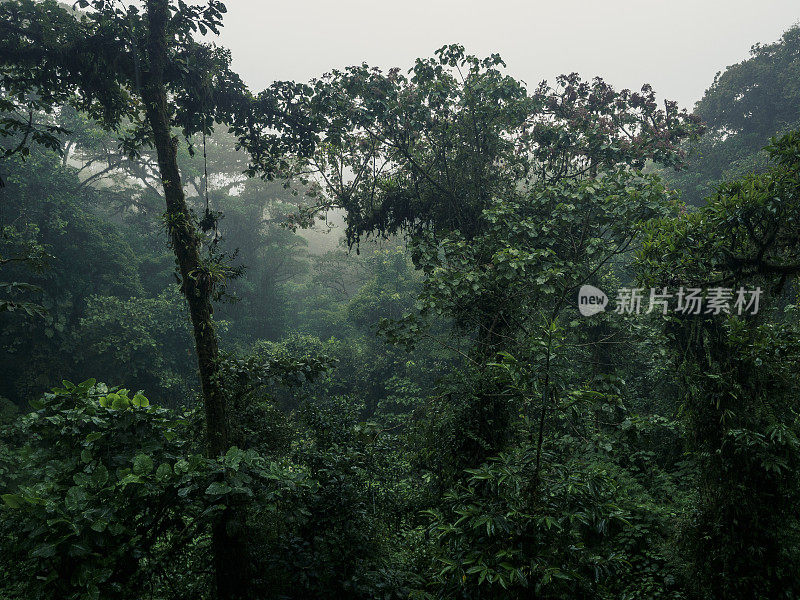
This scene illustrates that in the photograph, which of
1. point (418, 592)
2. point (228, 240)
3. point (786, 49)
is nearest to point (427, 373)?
point (418, 592)

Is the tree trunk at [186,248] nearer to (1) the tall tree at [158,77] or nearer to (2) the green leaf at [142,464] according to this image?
(1) the tall tree at [158,77]

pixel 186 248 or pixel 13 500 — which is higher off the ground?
pixel 186 248

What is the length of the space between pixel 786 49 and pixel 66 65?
26542 millimetres

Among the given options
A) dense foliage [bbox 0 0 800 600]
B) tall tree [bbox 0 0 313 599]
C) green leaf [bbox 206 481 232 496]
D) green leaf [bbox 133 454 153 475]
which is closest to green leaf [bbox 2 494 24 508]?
dense foliage [bbox 0 0 800 600]

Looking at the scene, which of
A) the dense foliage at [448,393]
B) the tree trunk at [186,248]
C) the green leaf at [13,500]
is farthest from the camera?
the tree trunk at [186,248]

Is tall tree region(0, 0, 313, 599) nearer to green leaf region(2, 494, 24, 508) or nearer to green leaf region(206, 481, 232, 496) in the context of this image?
green leaf region(206, 481, 232, 496)

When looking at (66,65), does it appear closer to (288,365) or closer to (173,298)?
(288,365)

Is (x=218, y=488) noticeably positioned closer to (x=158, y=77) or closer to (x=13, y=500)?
(x=13, y=500)

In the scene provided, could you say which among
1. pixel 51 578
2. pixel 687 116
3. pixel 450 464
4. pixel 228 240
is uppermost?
pixel 687 116

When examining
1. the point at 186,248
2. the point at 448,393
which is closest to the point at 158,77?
the point at 186,248

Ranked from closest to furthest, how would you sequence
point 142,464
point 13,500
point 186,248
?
point 13,500, point 142,464, point 186,248

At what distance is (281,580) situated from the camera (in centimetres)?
379

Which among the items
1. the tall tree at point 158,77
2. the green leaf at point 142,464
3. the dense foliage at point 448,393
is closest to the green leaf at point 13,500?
the dense foliage at point 448,393

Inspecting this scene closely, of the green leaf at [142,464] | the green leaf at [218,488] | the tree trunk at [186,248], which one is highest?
the tree trunk at [186,248]
